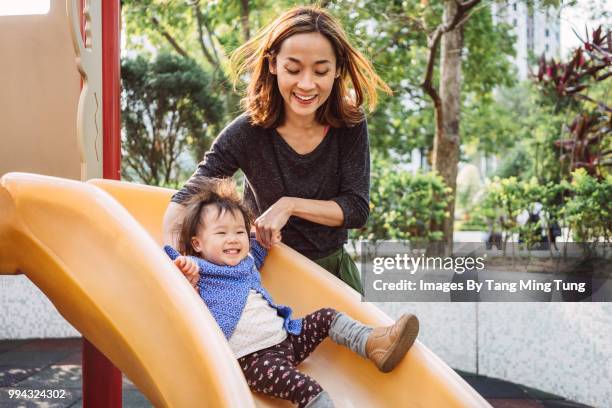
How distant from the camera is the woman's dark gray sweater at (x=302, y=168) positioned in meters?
2.29

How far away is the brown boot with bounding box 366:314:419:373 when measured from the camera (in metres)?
1.82

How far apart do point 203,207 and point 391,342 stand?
2.11 feet

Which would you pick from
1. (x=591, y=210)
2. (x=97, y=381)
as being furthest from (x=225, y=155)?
(x=591, y=210)

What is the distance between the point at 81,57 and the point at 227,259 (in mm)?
1028

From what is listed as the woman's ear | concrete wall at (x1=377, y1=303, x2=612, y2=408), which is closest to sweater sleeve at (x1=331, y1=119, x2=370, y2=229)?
the woman's ear

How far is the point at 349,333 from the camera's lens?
196 cm

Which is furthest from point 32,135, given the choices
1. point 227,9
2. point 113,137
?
point 227,9

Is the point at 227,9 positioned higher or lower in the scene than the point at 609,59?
higher

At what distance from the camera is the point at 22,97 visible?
2873 mm

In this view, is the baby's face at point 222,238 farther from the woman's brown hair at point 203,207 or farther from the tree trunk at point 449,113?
the tree trunk at point 449,113

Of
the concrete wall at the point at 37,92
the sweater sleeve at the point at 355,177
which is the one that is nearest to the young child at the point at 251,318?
the sweater sleeve at the point at 355,177

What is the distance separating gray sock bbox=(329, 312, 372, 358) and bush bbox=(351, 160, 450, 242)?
11.1 ft

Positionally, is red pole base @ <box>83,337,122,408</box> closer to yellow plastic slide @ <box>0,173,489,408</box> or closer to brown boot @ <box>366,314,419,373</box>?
yellow plastic slide @ <box>0,173,489,408</box>

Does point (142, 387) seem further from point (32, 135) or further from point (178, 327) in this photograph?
point (32, 135)
